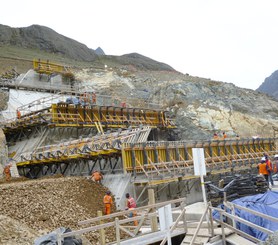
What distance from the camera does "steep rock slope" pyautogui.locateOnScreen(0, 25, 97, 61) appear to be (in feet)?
283

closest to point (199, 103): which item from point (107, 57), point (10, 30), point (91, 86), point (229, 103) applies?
point (229, 103)

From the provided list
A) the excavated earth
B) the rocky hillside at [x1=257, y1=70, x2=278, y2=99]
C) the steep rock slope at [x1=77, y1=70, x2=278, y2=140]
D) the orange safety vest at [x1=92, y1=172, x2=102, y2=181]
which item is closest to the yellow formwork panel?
the orange safety vest at [x1=92, y1=172, x2=102, y2=181]

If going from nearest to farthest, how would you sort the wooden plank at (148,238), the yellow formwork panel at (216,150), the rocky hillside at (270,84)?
the wooden plank at (148,238)
the yellow formwork panel at (216,150)
the rocky hillside at (270,84)

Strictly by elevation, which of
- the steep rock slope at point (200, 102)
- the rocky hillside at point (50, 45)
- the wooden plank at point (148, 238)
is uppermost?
the rocky hillside at point (50, 45)

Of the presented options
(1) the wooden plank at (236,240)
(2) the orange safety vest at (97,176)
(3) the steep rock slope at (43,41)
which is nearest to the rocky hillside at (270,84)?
(3) the steep rock slope at (43,41)

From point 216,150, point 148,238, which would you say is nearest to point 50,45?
point 216,150

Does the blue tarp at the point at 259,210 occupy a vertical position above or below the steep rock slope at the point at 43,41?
below

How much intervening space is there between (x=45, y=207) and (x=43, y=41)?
82.5m

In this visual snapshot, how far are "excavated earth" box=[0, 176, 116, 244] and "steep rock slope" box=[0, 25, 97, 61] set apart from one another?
73.6 meters

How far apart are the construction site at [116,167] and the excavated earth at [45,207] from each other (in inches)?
1.9

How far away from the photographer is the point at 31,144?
31.6 m

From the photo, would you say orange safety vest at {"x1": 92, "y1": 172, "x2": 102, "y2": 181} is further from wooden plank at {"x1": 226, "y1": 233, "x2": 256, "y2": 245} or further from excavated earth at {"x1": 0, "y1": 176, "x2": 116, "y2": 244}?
wooden plank at {"x1": 226, "y1": 233, "x2": 256, "y2": 245}

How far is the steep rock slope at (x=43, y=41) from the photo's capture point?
86.3 m

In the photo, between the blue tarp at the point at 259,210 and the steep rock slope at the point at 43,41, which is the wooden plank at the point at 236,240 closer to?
the blue tarp at the point at 259,210
